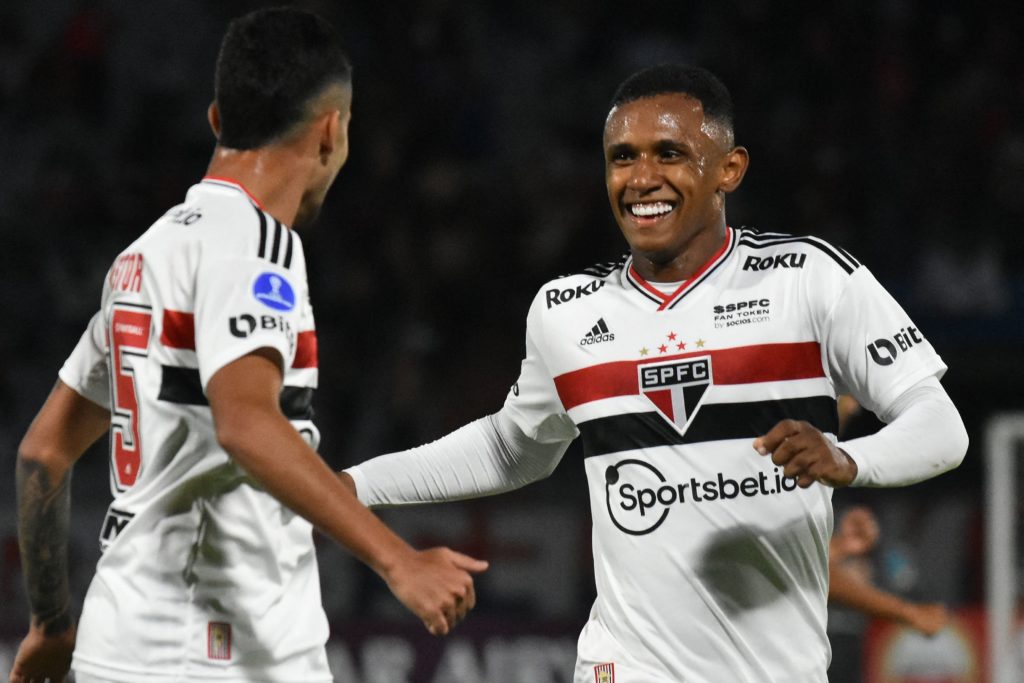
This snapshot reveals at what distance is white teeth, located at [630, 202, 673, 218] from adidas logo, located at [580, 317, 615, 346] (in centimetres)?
29

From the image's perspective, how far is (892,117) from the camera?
11227 millimetres

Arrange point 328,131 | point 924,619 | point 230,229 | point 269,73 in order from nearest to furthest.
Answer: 1. point 230,229
2. point 269,73
3. point 328,131
4. point 924,619

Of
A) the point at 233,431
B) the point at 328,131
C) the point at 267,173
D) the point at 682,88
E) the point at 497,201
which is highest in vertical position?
the point at 497,201

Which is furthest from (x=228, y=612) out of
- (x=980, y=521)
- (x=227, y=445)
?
(x=980, y=521)

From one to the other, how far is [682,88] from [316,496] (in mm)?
1687

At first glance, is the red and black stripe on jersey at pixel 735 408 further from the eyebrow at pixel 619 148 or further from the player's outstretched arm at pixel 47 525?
the player's outstretched arm at pixel 47 525

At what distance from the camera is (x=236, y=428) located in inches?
109

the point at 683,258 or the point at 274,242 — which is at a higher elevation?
the point at 683,258

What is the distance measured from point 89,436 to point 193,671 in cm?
78

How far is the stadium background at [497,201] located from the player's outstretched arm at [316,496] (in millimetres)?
5009

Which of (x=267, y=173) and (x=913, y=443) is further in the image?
(x=913, y=443)

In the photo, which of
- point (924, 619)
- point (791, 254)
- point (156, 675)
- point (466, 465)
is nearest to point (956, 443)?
point (791, 254)

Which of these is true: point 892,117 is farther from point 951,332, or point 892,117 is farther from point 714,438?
point 714,438

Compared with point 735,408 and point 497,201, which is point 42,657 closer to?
point 735,408
